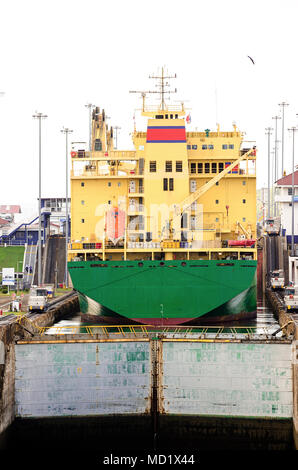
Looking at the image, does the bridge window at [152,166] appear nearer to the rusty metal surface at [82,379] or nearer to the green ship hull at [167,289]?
the green ship hull at [167,289]

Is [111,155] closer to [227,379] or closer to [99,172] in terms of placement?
[99,172]

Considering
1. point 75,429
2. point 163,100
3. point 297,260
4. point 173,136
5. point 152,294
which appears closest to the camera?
point 75,429

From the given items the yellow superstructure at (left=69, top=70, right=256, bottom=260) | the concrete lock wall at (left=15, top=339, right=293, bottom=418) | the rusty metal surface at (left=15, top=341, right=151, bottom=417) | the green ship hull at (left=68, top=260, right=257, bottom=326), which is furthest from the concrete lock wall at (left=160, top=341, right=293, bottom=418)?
the yellow superstructure at (left=69, top=70, right=256, bottom=260)

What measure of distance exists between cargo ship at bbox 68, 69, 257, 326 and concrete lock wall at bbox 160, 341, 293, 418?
9100mm

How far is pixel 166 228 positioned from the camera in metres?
41.6

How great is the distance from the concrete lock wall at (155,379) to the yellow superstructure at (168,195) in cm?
1163

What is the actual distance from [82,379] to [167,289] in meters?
10.6

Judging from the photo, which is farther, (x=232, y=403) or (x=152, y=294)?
(x=152, y=294)

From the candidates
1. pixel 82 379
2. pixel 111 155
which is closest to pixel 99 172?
pixel 111 155

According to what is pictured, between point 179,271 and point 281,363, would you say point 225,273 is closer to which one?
point 179,271

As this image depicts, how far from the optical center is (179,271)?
38031 millimetres

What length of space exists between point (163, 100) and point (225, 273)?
14600 millimetres

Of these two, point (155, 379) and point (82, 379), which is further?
point (155, 379)

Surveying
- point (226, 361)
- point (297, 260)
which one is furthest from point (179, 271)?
point (297, 260)
